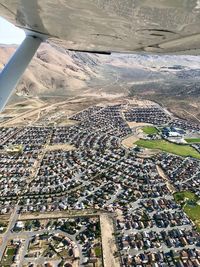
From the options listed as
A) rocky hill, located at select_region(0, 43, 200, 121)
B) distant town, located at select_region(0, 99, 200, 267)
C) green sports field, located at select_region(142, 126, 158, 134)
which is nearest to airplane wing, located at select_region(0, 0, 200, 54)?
distant town, located at select_region(0, 99, 200, 267)

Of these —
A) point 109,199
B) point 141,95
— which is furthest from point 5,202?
point 141,95

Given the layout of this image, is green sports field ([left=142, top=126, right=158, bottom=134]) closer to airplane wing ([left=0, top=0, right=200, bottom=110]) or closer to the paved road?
the paved road

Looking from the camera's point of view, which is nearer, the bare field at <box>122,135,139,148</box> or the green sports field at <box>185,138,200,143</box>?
the bare field at <box>122,135,139,148</box>

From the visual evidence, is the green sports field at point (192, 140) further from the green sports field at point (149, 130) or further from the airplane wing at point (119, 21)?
the airplane wing at point (119, 21)

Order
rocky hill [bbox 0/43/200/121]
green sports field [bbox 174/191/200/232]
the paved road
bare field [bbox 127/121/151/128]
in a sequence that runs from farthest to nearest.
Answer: rocky hill [bbox 0/43/200/121]
bare field [bbox 127/121/151/128]
green sports field [bbox 174/191/200/232]
the paved road

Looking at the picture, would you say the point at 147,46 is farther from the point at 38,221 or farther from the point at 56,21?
the point at 38,221

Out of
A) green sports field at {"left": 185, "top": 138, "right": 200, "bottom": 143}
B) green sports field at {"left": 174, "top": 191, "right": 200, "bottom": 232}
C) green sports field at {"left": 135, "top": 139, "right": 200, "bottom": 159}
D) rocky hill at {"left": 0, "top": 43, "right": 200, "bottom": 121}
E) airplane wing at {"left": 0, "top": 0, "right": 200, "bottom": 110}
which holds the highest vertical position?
rocky hill at {"left": 0, "top": 43, "right": 200, "bottom": 121}

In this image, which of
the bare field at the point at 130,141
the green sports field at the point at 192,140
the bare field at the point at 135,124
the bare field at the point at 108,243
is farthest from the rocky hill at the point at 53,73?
the bare field at the point at 108,243
